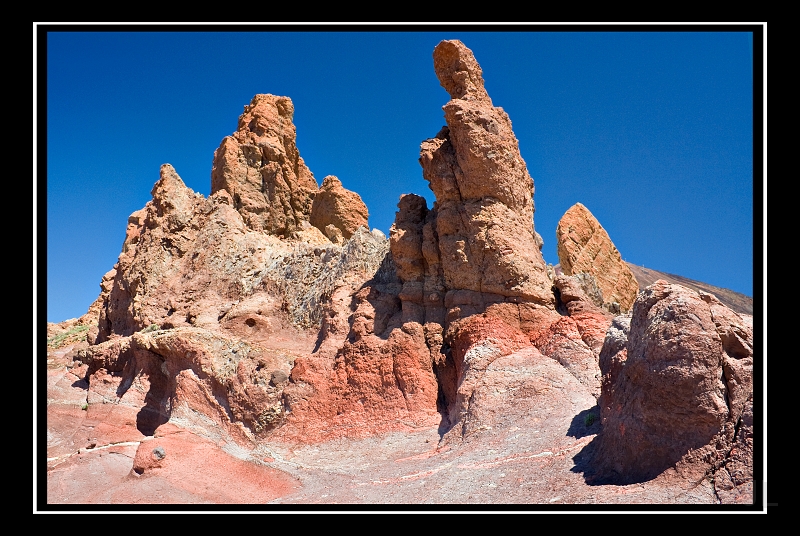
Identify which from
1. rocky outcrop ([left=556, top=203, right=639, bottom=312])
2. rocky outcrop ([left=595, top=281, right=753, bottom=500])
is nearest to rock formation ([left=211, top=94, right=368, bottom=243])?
rocky outcrop ([left=556, top=203, right=639, bottom=312])

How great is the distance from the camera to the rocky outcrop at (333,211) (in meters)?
36.2

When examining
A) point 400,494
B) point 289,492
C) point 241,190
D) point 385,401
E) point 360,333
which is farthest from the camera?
point 241,190

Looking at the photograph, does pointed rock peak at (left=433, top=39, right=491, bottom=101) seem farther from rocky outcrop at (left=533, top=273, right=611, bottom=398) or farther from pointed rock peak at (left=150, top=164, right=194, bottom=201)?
pointed rock peak at (left=150, top=164, right=194, bottom=201)

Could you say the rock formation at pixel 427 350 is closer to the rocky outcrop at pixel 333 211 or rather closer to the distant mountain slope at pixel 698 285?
the rocky outcrop at pixel 333 211

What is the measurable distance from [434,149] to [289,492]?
1248 centimetres

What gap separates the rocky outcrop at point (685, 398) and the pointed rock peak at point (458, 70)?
508 inches

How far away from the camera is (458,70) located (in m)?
23.9

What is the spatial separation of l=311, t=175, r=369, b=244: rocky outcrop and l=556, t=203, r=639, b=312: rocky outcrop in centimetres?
1015

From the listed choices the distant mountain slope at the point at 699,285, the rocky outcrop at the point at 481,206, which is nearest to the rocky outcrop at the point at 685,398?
the rocky outcrop at the point at 481,206

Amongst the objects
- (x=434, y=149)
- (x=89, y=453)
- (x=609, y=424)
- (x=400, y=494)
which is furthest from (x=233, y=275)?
(x=609, y=424)

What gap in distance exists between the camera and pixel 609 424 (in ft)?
41.8

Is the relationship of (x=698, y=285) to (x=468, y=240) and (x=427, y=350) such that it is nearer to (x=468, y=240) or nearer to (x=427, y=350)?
(x=468, y=240)

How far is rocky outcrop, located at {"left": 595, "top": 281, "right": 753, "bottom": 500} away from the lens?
1071 centimetres

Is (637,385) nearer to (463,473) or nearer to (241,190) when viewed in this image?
(463,473)
